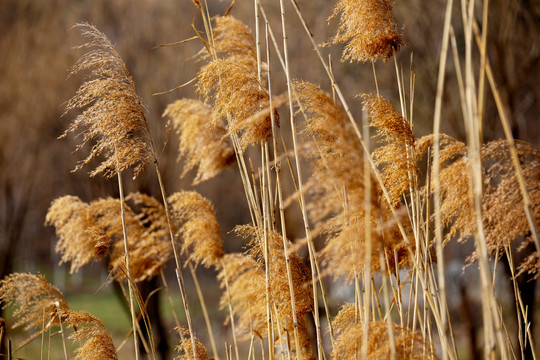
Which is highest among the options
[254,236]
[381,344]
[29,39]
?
[29,39]

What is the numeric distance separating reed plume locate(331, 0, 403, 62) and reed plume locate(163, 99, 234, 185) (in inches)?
36.3

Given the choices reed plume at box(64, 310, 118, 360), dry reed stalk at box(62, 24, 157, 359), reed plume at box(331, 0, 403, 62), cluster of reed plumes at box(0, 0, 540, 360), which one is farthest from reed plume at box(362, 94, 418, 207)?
reed plume at box(64, 310, 118, 360)

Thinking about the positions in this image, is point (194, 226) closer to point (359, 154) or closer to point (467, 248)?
point (359, 154)

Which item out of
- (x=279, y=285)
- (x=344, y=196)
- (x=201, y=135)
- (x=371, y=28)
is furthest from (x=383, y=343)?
(x=201, y=135)

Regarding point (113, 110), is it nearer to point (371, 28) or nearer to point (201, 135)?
point (371, 28)

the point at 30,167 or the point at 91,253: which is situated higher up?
the point at 30,167

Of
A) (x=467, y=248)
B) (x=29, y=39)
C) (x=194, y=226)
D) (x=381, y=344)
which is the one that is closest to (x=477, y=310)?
(x=467, y=248)

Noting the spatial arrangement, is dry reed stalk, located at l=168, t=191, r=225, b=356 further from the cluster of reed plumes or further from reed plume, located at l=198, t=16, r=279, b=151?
reed plume, located at l=198, t=16, r=279, b=151

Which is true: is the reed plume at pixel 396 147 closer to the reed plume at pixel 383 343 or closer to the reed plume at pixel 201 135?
the reed plume at pixel 383 343

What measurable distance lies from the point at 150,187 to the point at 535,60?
13.5ft

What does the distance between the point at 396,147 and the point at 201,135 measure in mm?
1236

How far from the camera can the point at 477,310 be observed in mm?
6293

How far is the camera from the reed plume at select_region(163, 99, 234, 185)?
2.43 meters

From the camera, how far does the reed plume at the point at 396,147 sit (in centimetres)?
148
